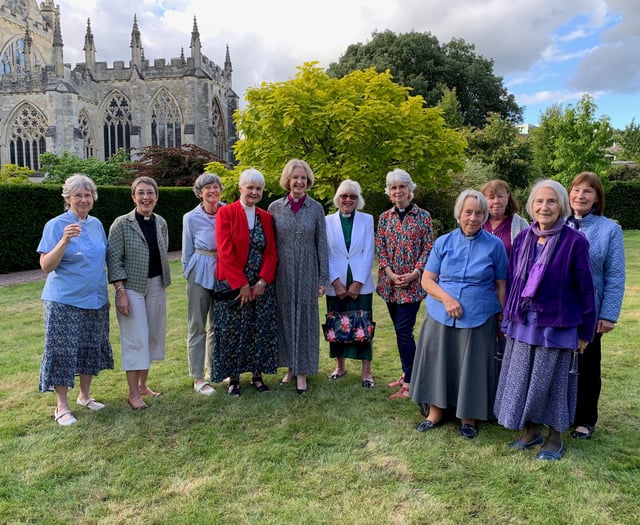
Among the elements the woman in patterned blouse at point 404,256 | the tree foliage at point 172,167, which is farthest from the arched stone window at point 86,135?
the woman in patterned blouse at point 404,256

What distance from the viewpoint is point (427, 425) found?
367 centimetres

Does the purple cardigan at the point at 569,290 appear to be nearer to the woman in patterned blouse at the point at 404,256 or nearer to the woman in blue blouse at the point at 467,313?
the woman in blue blouse at the point at 467,313

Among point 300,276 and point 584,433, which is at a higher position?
point 300,276

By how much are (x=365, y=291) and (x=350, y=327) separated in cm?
37

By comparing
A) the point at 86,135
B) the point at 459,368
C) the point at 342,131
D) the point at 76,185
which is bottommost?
the point at 459,368

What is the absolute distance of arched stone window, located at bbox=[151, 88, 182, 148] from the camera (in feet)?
113

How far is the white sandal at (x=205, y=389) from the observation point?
4383 mm

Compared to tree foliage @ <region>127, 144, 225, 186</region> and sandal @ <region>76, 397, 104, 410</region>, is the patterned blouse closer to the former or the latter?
sandal @ <region>76, 397, 104, 410</region>

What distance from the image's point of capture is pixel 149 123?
34.5 meters

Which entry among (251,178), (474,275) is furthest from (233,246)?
(474,275)

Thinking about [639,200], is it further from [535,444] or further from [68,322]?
[68,322]

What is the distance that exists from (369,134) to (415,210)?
6257mm

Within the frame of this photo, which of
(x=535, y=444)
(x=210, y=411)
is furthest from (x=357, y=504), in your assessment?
(x=210, y=411)

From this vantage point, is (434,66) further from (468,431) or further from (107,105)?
(468,431)
